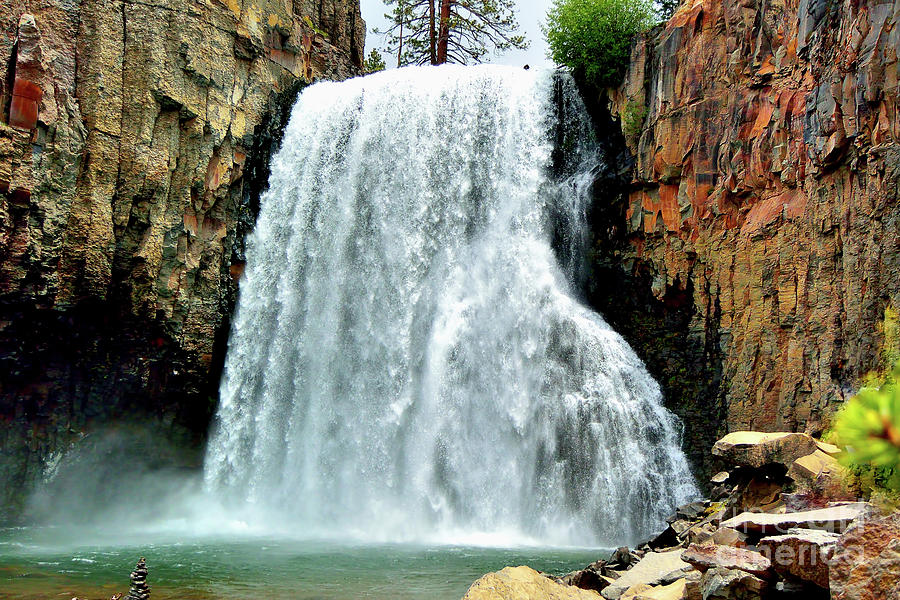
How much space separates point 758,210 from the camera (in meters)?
15.5

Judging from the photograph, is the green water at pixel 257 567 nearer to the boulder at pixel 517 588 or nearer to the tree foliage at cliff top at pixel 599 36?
the boulder at pixel 517 588

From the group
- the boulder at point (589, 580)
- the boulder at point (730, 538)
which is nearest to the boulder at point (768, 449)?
the boulder at point (589, 580)

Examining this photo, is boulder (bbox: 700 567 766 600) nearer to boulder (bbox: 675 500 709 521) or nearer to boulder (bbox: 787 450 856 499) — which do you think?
boulder (bbox: 787 450 856 499)

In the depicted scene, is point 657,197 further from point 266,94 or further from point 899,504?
point 899,504

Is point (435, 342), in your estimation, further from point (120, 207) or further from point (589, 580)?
point (589, 580)

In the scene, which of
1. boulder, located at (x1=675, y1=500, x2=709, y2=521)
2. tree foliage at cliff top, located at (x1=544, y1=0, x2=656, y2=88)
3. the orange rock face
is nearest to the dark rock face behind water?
tree foliage at cliff top, located at (x1=544, y1=0, x2=656, y2=88)

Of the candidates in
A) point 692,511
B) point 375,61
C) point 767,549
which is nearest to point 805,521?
point 767,549

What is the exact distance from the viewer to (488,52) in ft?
102

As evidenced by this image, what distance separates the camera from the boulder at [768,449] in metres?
10.3

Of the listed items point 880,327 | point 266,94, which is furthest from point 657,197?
point 266,94

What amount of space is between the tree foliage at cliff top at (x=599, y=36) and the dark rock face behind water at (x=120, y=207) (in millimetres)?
8438

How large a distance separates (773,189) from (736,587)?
1144cm

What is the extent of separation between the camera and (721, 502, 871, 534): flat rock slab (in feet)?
20.5

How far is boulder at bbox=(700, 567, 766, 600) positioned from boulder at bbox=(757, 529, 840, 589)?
0.80 ft
